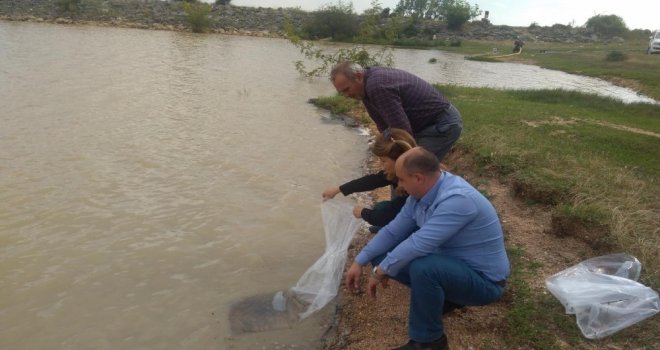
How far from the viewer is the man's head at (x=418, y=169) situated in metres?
2.79

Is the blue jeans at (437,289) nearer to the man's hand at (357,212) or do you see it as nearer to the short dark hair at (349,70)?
the man's hand at (357,212)

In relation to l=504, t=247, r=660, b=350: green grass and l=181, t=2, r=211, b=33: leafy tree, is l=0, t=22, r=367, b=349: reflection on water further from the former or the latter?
l=181, t=2, r=211, b=33: leafy tree

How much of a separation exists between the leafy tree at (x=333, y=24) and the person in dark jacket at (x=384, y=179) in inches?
1908

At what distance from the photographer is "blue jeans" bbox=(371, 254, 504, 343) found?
2.80 metres

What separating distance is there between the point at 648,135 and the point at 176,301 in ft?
28.3

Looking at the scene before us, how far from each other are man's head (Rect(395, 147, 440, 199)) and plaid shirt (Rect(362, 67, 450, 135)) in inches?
36.8

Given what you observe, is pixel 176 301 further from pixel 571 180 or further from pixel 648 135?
pixel 648 135

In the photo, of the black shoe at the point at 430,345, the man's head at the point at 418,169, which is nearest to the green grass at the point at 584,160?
the black shoe at the point at 430,345

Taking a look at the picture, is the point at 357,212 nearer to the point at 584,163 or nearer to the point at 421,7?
the point at 584,163

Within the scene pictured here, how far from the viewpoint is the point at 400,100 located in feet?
12.6

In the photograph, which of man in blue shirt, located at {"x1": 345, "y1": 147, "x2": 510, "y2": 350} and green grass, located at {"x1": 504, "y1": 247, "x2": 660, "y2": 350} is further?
green grass, located at {"x1": 504, "y1": 247, "x2": 660, "y2": 350}

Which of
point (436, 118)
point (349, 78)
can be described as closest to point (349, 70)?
point (349, 78)

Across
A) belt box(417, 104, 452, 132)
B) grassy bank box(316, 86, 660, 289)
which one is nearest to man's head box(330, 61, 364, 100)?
belt box(417, 104, 452, 132)

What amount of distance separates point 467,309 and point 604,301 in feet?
2.99
